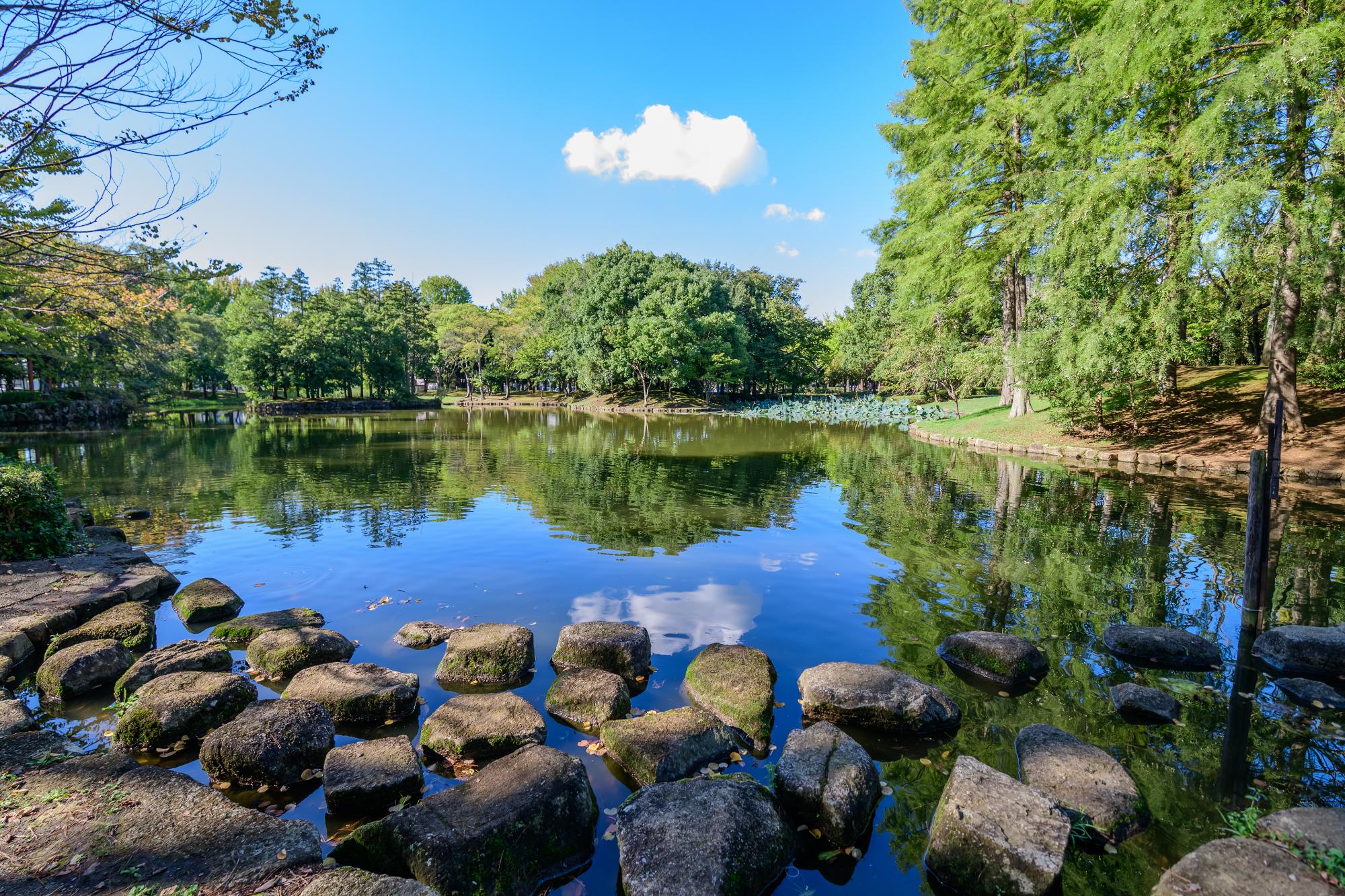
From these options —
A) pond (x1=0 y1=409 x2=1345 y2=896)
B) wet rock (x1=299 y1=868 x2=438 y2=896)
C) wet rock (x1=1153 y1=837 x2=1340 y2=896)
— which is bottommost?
pond (x1=0 y1=409 x2=1345 y2=896)

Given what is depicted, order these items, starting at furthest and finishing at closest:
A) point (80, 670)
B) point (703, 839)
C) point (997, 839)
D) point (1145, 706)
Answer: point (80, 670)
point (1145, 706)
point (997, 839)
point (703, 839)

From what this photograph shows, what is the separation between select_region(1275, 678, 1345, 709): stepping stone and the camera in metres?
5.71

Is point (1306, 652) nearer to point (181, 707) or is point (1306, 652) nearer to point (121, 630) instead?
point (181, 707)

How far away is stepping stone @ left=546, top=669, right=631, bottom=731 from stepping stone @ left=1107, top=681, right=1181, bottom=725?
4626 millimetres

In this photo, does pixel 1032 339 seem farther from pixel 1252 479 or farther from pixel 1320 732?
pixel 1320 732

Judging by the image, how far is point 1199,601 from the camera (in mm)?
8430

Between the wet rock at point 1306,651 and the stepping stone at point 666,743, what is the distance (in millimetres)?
6218

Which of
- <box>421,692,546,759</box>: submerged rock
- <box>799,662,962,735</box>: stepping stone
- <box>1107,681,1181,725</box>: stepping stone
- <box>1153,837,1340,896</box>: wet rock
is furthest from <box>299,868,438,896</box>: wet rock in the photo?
<box>1107,681,1181,725</box>: stepping stone

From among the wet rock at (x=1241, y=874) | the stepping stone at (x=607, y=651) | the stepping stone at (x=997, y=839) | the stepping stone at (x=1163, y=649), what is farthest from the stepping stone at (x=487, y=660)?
the stepping stone at (x=1163, y=649)

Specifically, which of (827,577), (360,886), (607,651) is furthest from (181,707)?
(827,577)

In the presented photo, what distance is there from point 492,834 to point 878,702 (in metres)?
3.39

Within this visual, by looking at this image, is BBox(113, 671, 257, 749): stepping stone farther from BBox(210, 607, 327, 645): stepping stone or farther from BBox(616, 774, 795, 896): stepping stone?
BBox(616, 774, 795, 896): stepping stone

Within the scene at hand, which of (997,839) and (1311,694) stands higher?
(997,839)

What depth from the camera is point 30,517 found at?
29.6 feet
